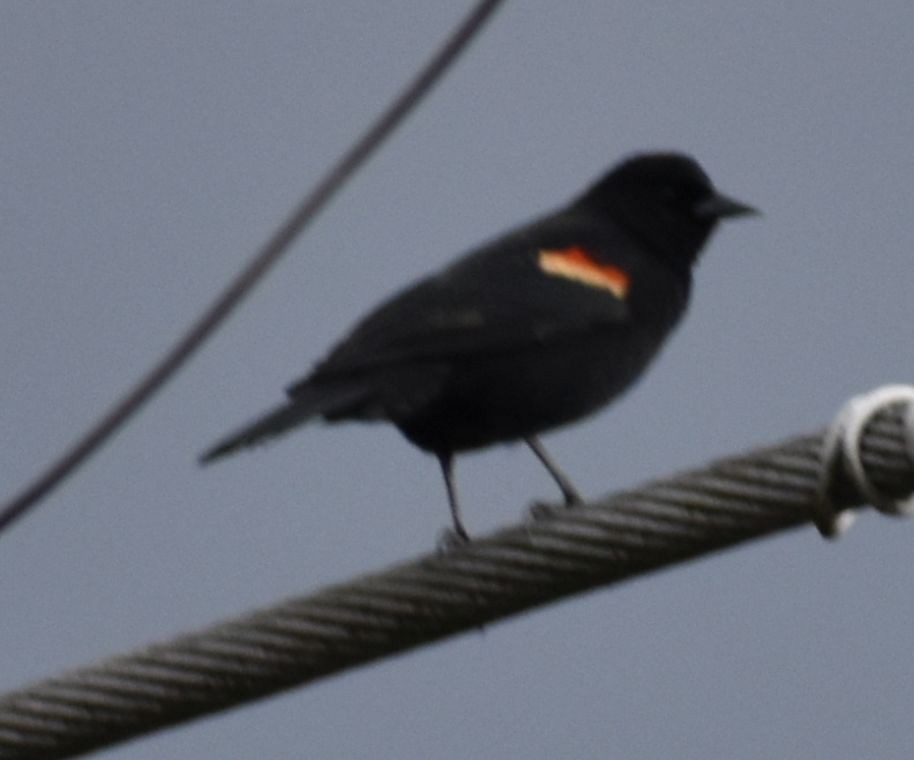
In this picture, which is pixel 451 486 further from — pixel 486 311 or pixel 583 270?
pixel 583 270

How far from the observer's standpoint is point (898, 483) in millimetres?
3588

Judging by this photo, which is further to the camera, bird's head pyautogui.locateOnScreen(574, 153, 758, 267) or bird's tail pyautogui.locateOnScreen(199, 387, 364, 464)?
bird's head pyautogui.locateOnScreen(574, 153, 758, 267)

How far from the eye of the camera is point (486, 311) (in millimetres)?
5230

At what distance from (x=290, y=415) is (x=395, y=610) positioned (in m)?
0.89

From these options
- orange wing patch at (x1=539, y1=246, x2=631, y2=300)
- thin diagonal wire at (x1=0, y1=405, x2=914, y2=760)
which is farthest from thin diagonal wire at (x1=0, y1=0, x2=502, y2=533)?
orange wing patch at (x1=539, y1=246, x2=631, y2=300)

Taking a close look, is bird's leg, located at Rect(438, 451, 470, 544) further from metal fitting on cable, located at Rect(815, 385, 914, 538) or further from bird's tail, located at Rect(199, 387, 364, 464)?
metal fitting on cable, located at Rect(815, 385, 914, 538)

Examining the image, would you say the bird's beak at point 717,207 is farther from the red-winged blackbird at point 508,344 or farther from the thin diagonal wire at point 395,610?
the thin diagonal wire at point 395,610

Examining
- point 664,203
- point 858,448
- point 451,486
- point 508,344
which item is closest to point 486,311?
point 508,344

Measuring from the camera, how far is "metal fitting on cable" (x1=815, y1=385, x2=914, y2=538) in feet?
11.8

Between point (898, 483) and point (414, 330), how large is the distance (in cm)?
170

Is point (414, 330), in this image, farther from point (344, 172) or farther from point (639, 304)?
point (344, 172)

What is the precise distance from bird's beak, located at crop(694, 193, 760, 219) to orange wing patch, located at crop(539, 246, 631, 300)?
0.63 metres

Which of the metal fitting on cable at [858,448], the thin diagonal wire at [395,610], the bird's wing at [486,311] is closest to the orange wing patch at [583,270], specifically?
the bird's wing at [486,311]

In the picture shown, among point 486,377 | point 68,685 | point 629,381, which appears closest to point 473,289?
point 486,377
